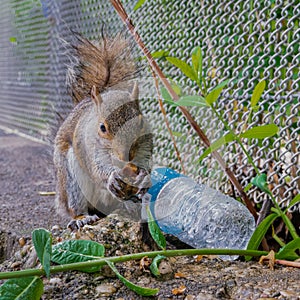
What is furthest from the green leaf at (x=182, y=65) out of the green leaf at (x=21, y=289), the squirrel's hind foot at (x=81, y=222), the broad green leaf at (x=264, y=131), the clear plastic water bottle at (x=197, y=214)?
the green leaf at (x=21, y=289)

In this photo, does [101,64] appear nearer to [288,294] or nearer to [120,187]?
[120,187]

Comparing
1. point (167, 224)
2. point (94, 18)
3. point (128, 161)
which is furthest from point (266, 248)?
point (94, 18)

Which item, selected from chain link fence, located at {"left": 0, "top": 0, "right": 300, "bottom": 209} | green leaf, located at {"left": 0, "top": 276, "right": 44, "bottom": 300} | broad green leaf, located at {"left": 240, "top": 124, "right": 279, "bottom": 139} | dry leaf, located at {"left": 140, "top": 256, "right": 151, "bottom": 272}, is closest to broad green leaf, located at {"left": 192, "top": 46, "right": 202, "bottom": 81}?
broad green leaf, located at {"left": 240, "top": 124, "right": 279, "bottom": 139}

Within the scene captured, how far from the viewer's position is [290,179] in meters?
1.27

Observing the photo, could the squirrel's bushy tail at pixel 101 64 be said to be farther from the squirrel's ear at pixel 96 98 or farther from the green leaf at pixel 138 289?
the green leaf at pixel 138 289

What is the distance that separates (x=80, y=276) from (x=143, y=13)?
4.21 feet

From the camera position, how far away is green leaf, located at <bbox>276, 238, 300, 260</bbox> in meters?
0.91

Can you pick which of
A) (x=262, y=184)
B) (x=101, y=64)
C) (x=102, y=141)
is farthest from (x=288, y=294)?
(x=101, y=64)

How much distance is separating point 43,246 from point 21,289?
66mm

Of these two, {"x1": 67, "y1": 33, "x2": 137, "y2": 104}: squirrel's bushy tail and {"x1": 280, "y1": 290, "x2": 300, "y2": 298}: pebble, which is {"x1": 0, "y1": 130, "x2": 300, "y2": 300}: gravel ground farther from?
{"x1": 67, "y1": 33, "x2": 137, "y2": 104}: squirrel's bushy tail

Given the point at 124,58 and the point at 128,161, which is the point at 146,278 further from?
the point at 124,58

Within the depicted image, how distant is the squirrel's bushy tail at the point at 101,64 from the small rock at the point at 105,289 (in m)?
0.65

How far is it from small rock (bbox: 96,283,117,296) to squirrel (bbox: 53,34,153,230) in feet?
0.96

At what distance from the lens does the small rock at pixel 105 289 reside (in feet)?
2.69
